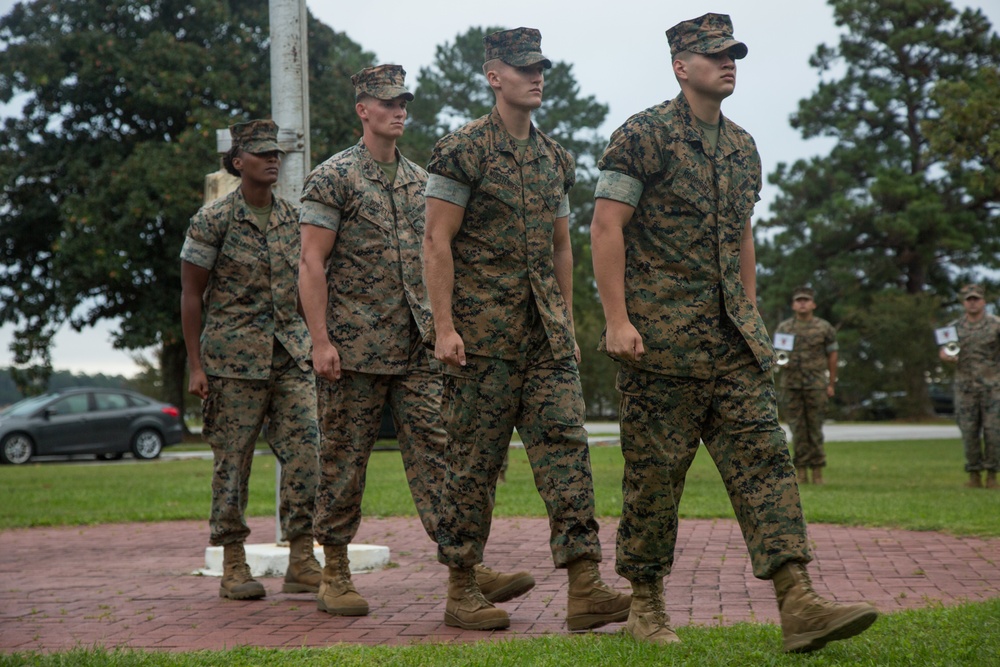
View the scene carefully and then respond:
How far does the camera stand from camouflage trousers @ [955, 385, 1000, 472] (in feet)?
41.4

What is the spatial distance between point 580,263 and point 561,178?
1813 inches

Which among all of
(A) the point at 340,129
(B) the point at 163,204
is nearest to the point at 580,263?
(A) the point at 340,129

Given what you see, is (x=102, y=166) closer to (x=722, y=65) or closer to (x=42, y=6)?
(x=42, y=6)

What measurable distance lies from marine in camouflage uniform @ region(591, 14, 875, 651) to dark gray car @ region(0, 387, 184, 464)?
817 inches

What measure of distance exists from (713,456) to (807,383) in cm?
930

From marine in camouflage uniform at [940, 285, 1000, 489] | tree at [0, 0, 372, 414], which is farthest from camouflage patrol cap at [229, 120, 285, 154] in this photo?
tree at [0, 0, 372, 414]

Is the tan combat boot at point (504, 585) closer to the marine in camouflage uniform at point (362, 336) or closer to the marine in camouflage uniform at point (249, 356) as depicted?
the marine in camouflage uniform at point (362, 336)

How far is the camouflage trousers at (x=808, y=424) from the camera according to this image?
13.0 meters

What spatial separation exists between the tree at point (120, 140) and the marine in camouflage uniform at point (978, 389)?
1892 cm

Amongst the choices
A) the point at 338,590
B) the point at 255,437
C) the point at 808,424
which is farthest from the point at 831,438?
the point at 338,590

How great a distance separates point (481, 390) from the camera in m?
4.95

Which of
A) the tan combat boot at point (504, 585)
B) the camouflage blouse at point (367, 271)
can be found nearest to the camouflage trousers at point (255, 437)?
the camouflage blouse at point (367, 271)

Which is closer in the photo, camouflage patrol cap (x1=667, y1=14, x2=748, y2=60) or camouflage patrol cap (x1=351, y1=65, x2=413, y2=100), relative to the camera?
camouflage patrol cap (x1=667, y1=14, x2=748, y2=60)

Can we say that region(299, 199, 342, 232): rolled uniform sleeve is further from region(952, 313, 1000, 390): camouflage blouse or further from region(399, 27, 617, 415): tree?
region(399, 27, 617, 415): tree
